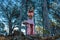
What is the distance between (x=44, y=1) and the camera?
2910 mm

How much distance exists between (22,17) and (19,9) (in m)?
0.13

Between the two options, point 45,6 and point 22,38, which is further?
point 45,6

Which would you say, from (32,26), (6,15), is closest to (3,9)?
(6,15)

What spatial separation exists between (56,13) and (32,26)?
0.40m

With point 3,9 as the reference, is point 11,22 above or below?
below

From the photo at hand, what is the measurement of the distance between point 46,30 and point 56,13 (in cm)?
30

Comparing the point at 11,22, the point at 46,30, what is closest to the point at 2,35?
the point at 11,22

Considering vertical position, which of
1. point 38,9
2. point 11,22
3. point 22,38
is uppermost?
point 38,9

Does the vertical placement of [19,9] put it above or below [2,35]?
above

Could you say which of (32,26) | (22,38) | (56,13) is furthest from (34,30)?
(56,13)

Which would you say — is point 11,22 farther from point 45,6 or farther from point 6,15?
point 45,6

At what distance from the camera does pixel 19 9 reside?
2852 millimetres

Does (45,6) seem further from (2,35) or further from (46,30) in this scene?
(2,35)

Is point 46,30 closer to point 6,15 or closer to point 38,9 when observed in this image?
point 38,9
